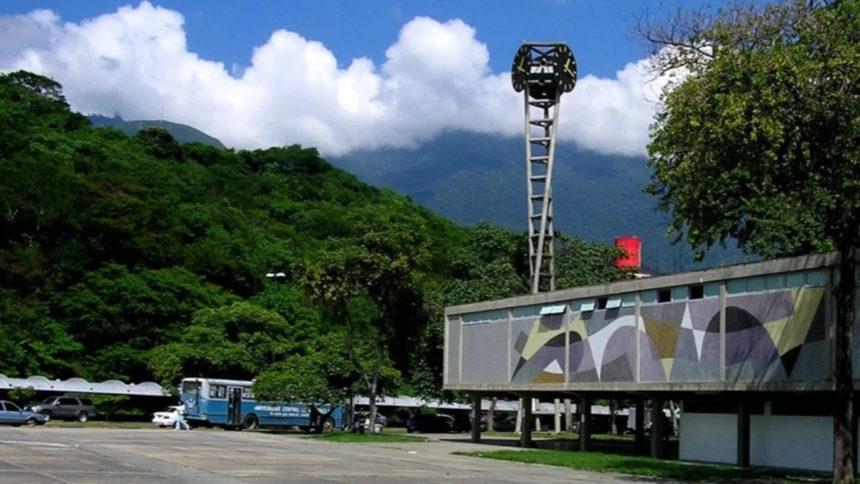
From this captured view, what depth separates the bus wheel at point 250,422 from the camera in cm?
5738

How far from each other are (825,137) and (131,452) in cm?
1916

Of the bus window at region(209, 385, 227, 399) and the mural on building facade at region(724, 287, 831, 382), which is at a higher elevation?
the mural on building facade at region(724, 287, 831, 382)

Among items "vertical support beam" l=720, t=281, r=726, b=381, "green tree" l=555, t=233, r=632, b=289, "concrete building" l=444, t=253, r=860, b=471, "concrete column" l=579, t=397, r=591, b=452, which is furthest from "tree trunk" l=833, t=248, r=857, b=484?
"green tree" l=555, t=233, r=632, b=289

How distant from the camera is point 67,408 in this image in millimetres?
60312

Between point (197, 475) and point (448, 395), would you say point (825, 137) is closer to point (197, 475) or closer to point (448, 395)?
point (197, 475)

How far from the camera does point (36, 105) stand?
102 m

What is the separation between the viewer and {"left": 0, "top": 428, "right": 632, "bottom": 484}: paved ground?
21.9 m

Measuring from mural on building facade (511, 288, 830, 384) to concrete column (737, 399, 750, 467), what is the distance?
1.98m

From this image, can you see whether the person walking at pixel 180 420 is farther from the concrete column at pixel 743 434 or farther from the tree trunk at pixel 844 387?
the tree trunk at pixel 844 387

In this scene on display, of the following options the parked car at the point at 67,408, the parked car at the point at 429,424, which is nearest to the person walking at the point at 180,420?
the parked car at the point at 67,408

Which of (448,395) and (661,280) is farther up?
(661,280)

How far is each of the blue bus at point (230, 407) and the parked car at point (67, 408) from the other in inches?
286

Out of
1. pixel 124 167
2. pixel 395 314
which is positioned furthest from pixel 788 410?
pixel 124 167

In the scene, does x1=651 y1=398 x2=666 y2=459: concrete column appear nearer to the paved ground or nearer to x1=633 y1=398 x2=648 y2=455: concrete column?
x1=633 y1=398 x2=648 y2=455: concrete column
